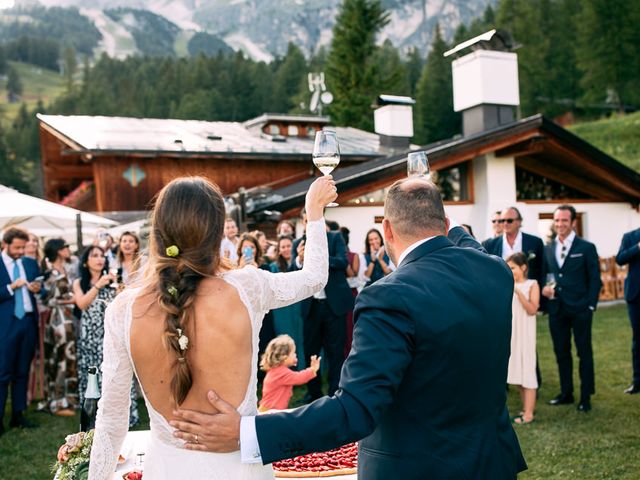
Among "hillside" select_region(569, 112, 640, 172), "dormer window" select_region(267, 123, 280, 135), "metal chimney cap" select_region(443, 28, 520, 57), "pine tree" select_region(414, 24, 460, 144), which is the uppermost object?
"pine tree" select_region(414, 24, 460, 144)

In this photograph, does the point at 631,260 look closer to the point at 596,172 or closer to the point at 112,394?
the point at 112,394

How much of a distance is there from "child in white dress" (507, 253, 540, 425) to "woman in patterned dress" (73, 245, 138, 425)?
384 centimetres

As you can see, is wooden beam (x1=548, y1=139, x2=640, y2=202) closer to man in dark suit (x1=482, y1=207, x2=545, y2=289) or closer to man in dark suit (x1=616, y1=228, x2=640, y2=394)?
man in dark suit (x1=616, y1=228, x2=640, y2=394)

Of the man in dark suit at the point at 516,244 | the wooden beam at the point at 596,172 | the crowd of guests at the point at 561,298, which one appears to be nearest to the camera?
the crowd of guests at the point at 561,298

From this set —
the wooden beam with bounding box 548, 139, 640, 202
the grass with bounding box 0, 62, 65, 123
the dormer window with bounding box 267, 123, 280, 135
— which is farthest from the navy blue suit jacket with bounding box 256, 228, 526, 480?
the grass with bounding box 0, 62, 65, 123

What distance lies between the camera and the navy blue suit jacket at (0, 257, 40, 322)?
6.35 m

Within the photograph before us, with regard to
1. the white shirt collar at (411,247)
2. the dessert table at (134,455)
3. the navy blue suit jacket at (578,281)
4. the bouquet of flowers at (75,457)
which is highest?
the white shirt collar at (411,247)

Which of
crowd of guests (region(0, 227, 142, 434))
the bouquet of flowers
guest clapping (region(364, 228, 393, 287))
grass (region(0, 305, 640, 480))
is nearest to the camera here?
the bouquet of flowers

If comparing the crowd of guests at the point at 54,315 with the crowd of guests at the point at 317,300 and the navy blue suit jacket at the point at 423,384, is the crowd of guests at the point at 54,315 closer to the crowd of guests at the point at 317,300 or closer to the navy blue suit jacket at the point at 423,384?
the crowd of guests at the point at 317,300

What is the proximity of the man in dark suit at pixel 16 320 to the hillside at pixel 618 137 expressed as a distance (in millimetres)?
35602

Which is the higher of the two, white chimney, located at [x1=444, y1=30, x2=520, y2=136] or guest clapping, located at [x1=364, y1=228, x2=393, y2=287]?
white chimney, located at [x1=444, y1=30, x2=520, y2=136]

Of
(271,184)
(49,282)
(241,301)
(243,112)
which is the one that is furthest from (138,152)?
(243,112)

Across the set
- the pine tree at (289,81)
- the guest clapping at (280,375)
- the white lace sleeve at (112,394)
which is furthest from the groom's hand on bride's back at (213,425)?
the pine tree at (289,81)

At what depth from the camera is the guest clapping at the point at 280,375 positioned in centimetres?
516
